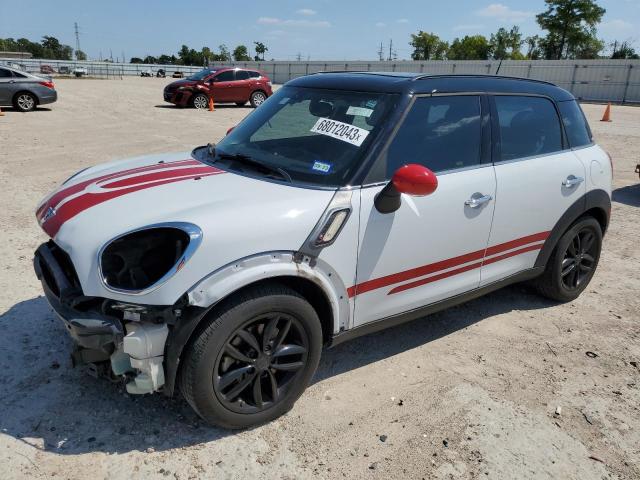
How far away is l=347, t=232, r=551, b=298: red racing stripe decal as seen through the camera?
296 centimetres

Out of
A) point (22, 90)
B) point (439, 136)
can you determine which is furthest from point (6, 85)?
point (439, 136)

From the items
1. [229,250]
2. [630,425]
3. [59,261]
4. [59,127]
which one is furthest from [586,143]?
[59,127]

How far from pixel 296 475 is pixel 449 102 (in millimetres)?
2376

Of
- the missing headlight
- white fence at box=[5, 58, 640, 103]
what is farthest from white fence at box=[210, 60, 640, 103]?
the missing headlight

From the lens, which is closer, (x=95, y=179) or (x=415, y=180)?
(x=415, y=180)

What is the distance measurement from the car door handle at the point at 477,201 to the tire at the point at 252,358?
49.7 inches

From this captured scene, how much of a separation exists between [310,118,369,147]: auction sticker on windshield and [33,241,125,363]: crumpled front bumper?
1.60 m

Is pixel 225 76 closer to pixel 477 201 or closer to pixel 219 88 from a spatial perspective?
pixel 219 88

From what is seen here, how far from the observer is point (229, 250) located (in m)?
2.43

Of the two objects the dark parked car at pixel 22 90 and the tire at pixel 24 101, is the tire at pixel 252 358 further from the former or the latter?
the tire at pixel 24 101

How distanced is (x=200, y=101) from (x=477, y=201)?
17731 millimetres

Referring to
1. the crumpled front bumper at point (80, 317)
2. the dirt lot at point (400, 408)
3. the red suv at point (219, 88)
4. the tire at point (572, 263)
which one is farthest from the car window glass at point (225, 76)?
the crumpled front bumper at point (80, 317)

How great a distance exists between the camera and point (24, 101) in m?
16.4

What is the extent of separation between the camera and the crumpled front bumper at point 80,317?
7.74 feet
